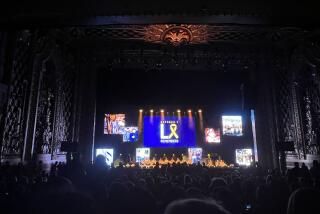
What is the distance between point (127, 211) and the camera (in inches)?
110

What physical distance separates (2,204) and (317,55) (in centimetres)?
1270

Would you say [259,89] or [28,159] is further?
[259,89]

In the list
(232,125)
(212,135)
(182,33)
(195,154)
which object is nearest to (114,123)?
(195,154)

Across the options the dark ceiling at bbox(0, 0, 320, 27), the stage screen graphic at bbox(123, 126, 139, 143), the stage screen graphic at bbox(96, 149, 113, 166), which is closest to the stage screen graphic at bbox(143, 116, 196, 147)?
the stage screen graphic at bbox(123, 126, 139, 143)

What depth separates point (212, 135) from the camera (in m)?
21.1

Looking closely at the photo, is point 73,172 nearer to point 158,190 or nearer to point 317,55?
point 158,190

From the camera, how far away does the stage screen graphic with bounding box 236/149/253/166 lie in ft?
66.2

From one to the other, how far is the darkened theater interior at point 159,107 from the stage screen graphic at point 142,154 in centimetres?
8

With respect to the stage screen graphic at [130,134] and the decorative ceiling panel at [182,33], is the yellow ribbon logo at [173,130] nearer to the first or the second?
the stage screen graphic at [130,134]

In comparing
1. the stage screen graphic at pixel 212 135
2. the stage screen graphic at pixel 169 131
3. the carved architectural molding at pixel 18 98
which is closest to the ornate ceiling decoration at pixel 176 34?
the carved architectural molding at pixel 18 98

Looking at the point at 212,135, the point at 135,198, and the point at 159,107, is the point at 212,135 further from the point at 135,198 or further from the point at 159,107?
the point at 135,198

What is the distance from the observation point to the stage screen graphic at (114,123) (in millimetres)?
19844

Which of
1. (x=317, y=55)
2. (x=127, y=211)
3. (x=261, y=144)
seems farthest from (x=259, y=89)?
(x=127, y=211)

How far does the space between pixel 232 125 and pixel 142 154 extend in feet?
25.0
